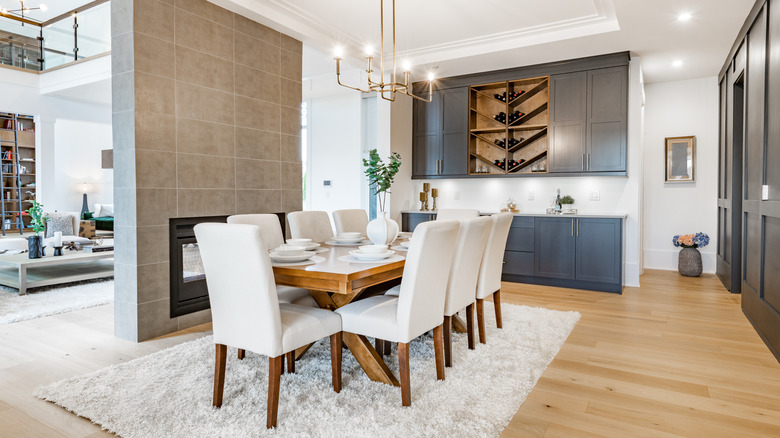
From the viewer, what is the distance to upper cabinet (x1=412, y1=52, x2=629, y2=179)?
16.7 feet

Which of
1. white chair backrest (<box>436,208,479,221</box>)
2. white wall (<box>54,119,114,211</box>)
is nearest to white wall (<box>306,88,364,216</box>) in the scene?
white chair backrest (<box>436,208,479,221</box>)

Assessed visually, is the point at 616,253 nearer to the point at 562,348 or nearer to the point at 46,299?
the point at 562,348

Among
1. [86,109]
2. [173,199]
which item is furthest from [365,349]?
[86,109]

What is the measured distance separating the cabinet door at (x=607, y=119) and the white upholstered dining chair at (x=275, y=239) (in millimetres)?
3687

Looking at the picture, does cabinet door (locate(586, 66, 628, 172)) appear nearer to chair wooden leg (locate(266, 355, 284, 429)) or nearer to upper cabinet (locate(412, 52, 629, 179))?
upper cabinet (locate(412, 52, 629, 179))

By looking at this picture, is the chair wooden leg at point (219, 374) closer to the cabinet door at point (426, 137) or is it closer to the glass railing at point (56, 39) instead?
the cabinet door at point (426, 137)

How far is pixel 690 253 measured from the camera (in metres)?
5.86

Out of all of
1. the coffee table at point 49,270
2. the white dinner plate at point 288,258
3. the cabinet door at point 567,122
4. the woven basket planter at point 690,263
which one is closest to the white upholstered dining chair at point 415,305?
the white dinner plate at point 288,258

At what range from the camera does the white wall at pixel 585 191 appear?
5133 mm

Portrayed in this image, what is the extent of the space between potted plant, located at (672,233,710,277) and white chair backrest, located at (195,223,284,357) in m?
5.71

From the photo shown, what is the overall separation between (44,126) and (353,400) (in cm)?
884

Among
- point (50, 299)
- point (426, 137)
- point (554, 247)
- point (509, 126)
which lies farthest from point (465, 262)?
point (50, 299)

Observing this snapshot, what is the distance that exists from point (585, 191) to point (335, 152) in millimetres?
3860

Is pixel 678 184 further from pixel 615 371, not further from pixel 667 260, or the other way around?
pixel 615 371
